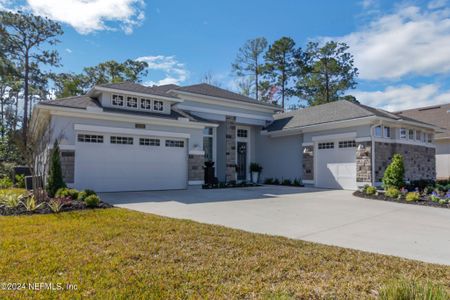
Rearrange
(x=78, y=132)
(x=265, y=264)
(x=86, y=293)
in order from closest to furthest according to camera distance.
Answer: (x=86, y=293) < (x=265, y=264) < (x=78, y=132)

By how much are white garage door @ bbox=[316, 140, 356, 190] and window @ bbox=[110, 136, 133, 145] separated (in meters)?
9.38

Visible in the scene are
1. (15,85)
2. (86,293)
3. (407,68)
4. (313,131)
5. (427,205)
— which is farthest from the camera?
(15,85)

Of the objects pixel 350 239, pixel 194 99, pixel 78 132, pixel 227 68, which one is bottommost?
pixel 350 239

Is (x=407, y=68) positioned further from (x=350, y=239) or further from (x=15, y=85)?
(x=15, y=85)

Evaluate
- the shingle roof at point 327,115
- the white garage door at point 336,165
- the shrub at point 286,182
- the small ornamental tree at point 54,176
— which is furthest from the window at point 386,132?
the small ornamental tree at point 54,176

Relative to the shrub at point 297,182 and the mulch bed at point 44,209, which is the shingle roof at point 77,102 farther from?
the shrub at point 297,182

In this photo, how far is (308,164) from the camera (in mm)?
16000

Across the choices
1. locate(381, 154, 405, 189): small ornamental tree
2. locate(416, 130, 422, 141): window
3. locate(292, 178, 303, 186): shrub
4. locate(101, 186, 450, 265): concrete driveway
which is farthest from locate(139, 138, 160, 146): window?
locate(416, 130, 422, 141): window

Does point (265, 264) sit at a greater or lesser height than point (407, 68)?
lesser

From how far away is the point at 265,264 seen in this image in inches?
155

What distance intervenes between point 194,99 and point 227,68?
17.3 m

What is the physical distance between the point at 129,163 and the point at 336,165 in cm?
973

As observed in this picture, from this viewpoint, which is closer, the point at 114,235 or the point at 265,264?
the point at 265,264

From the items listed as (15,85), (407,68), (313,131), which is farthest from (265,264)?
(15,85)
